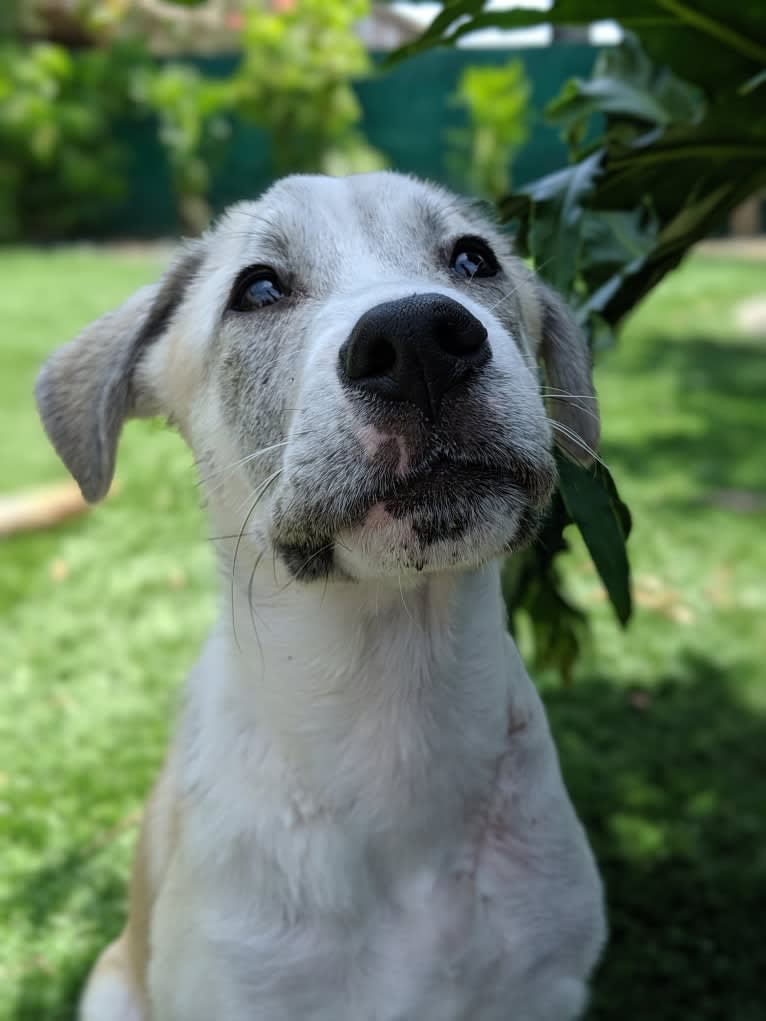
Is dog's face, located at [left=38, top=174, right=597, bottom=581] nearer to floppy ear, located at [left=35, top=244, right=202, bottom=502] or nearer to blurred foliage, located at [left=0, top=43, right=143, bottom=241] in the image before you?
floppy ear, located at [left=35, top=244, right=202, bottom=502]

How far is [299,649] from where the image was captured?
218cm

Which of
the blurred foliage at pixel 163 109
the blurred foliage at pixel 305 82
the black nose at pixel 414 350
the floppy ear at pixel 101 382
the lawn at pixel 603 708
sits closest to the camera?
the black nose at pixel 414 350

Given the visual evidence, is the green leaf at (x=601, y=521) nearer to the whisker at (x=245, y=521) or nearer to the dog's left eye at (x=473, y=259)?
the dog's left eye at (x=473, y=259)

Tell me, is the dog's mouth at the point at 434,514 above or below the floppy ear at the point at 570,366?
above

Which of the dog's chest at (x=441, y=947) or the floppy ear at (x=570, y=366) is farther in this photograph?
the floppy ear at (x=570, y=366)

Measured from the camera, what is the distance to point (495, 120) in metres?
14.2

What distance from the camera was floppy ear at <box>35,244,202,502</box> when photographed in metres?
2.35

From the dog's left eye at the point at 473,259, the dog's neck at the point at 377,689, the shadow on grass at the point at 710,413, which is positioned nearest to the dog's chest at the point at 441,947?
the dog's neck at the point at 377,689

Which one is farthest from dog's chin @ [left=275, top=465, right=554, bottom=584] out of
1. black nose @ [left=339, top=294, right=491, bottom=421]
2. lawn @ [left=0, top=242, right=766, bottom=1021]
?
lawn @ [left=0, top=242, right=766, bottom=1021]

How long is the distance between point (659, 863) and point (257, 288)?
2.21 metres

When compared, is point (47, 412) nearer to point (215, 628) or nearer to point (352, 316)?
point (215, 628)

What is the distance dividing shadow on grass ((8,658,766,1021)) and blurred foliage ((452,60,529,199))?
10.9 m

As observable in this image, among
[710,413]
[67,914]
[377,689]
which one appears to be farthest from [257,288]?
[710,413]

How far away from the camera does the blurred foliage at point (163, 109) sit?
1424 centimetres
